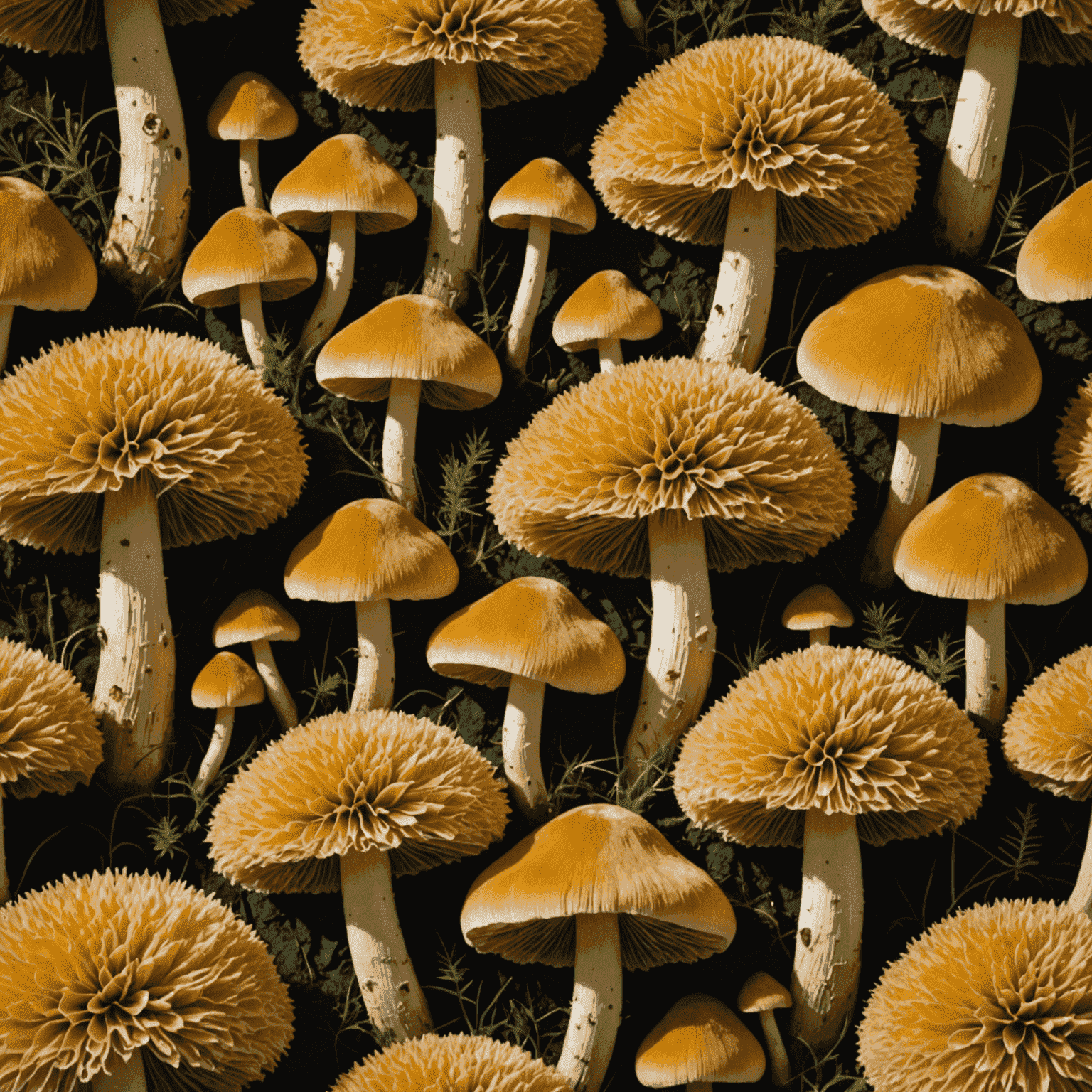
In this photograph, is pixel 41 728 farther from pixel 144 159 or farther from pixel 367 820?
pixel 144 159

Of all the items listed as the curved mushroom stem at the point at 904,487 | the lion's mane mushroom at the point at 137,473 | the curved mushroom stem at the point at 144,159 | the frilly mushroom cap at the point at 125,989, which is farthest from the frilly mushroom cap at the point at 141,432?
the curved mushroom stem at the point at 904,487

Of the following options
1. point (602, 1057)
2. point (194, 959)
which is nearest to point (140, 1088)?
point (194, 959)

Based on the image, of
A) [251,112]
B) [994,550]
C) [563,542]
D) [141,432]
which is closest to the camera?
[141,432]

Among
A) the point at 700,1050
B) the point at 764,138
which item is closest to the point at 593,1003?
the point at 700,1050

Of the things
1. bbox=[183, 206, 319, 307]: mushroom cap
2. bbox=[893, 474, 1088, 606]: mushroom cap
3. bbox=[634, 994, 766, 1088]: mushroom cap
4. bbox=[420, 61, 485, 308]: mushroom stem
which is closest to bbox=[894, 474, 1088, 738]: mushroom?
bbox=[893, 474, 1088, 606]: mushroom cap

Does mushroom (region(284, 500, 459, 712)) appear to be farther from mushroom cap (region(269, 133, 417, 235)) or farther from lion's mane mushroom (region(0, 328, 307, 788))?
mushroom cap (region(269, 133, 417, 235))

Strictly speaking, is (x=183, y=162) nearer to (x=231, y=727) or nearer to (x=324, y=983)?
(x=231, y=727)
